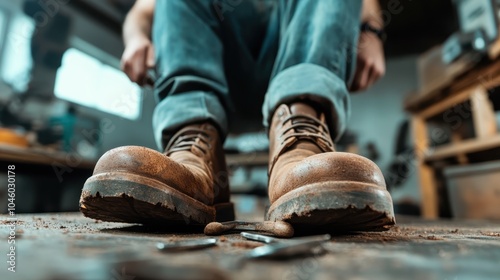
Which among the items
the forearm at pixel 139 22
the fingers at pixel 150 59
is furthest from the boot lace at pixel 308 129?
the forearm at pixel 139 22

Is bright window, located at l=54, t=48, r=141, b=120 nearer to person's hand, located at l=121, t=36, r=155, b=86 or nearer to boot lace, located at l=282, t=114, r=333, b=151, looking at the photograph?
person's hand, located at l=121, t=36, r=155, b=86

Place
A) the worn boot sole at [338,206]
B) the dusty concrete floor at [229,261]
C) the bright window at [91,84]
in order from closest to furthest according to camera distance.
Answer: the dusty concrete floor at [229,261] < the worn boot sole at [338,206] < the bright window at [91,84]

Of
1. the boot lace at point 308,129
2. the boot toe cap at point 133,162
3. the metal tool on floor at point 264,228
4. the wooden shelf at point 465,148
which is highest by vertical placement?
the wooden shelf at point 465,148

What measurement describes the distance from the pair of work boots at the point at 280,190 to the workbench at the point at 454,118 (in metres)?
1.31

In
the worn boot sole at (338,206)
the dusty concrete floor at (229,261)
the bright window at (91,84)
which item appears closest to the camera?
the dusty concrete floor at (229,261)

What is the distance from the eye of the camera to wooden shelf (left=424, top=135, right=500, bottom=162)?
147 centimetres

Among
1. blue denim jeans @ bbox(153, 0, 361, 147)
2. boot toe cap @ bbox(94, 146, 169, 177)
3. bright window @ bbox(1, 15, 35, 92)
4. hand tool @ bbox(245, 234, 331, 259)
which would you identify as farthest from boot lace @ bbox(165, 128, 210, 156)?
bright window @ bbox(1, 15, 35, 92)

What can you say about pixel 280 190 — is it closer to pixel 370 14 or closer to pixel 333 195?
pixel 333 195

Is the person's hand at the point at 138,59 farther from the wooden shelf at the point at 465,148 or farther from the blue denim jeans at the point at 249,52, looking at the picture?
the wooden shelf at the point at 465,148

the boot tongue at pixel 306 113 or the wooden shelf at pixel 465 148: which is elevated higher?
the wooden shelf at pixel 465 148

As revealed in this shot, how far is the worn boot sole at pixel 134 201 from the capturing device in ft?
1.36

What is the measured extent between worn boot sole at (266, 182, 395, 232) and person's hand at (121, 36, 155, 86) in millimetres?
554

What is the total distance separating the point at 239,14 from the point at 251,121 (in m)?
0.36

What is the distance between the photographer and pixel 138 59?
81cm
